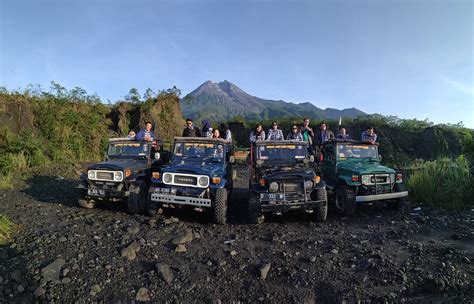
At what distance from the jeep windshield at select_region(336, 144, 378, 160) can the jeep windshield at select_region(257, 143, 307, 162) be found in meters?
1.37

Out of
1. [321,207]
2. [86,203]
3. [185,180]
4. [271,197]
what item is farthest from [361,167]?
[86,203]

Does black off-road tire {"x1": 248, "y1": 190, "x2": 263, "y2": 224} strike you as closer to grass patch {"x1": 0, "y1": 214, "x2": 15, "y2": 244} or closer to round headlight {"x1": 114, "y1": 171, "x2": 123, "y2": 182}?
round headlight {"x1": 114, "y1": 171, "x2": 123, "y2": 182}

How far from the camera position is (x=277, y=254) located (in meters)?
5.32

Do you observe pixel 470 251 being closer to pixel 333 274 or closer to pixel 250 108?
pixel 333 274

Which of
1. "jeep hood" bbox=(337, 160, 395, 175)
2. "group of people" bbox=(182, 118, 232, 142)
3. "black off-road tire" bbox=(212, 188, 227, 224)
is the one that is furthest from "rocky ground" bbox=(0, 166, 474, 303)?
"group of people" bbox=(182, 118, 232, 142)

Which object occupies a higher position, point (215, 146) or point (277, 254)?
point (215, 146)

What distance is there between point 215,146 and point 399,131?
908 inches

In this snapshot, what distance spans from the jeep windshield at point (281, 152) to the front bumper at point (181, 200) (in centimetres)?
206

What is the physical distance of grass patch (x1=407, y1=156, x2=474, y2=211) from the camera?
859 cm

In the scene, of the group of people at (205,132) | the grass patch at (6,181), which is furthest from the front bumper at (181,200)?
the grass patch at (6,181)

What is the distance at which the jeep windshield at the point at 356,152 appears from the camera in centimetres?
912

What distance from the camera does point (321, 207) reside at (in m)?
6.99

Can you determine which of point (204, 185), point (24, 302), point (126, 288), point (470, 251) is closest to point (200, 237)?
point (204, 185)

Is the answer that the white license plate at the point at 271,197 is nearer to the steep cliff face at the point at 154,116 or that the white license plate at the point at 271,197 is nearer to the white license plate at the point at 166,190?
the white license plate at the point at 166,190
